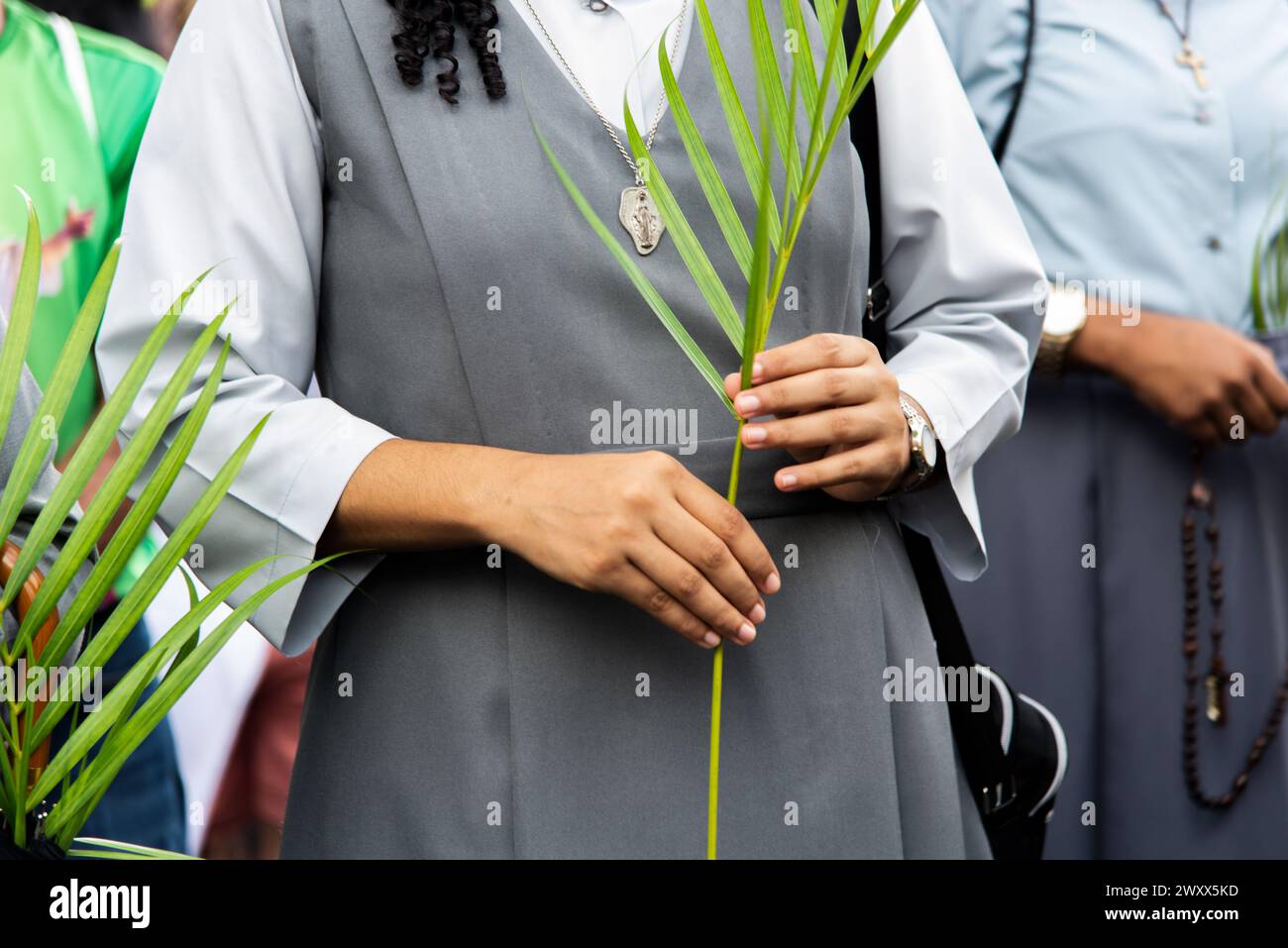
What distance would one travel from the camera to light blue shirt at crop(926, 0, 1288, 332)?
2.27 meters

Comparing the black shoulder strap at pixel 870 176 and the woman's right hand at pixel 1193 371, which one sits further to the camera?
the woman's right hand at pixel 1193 371

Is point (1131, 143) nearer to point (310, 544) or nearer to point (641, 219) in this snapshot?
point (641, 219)

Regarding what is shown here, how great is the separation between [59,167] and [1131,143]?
1575 mm

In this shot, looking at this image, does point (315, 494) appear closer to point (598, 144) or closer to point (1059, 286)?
point (598, 144)

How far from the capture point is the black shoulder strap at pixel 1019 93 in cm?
229

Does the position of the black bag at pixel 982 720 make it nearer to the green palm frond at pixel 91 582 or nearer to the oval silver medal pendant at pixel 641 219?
the oval silver medal pendant at pixel 641 219

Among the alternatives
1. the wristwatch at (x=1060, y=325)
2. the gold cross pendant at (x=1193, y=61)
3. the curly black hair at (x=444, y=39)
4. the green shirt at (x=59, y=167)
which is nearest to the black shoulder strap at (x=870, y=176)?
the curly black hair at (x=444, y=39)

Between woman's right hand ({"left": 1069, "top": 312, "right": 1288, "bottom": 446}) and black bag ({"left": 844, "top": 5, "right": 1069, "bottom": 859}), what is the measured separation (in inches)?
27.7

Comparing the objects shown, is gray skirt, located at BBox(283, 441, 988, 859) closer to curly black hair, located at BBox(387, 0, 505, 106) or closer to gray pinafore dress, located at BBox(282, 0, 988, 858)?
gray pinafore dress, located at BBox(282, 0, 988, 858)

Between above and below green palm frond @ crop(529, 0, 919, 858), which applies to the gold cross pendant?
above

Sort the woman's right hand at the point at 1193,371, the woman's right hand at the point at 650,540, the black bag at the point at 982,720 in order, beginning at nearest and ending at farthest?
the woman's right hand at the point at 650,540 < the black bag at the point at 982,720 < the woman's right hand at the point at 1193,371

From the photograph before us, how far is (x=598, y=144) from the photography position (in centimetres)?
139

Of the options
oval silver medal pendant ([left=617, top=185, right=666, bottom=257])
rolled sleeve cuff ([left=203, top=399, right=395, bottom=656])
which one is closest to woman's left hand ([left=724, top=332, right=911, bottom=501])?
oval silver medal pendant ([left=617, top=185, right=666, bottom=257])

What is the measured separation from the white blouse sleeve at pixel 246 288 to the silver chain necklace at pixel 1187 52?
1.46 m
